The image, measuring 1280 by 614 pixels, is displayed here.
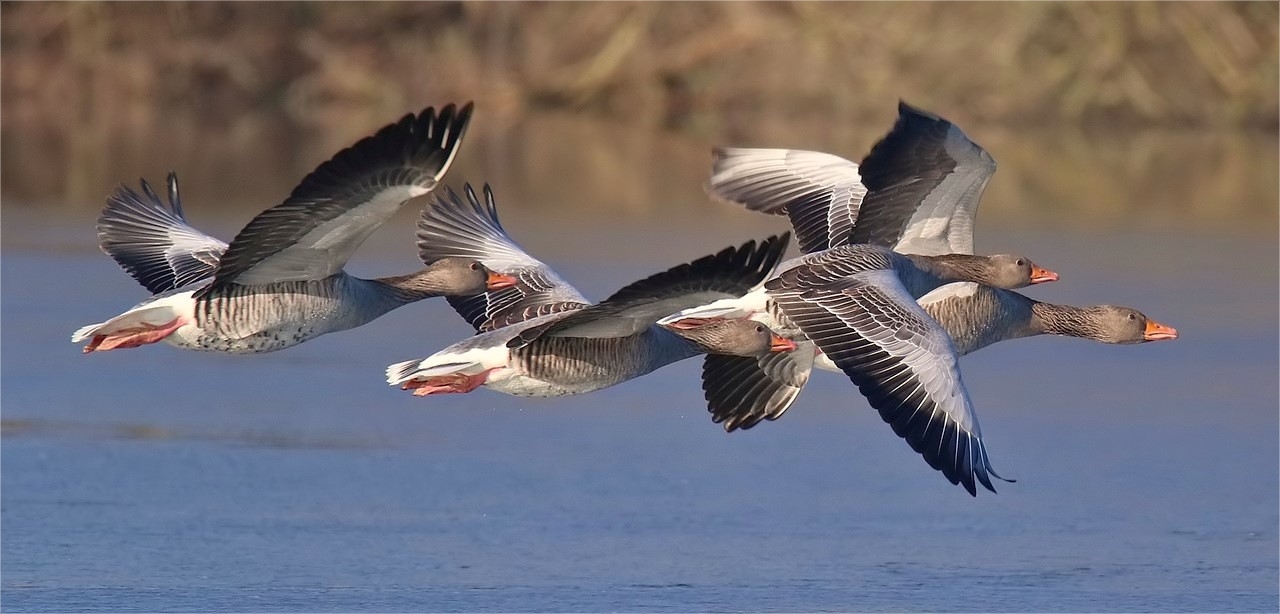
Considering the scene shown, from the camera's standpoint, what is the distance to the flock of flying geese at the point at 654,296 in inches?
286

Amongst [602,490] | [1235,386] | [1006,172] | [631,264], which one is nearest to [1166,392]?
[1235,386]

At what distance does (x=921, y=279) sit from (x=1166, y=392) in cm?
443

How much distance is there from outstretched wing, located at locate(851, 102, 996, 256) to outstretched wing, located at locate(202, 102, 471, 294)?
2291mm

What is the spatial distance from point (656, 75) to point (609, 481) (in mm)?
24539

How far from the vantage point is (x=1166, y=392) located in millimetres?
12477

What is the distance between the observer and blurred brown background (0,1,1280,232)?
30297 millimetres

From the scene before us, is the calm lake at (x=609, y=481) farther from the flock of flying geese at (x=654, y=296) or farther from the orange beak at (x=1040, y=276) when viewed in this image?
the orange beak at (x=1040, y=276)

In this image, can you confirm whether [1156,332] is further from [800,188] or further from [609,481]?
[609,481]

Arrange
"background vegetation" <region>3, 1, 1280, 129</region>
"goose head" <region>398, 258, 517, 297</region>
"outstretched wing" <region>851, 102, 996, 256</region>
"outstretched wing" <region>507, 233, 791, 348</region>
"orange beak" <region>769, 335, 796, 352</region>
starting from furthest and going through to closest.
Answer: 1. "background vegetation" <region>3, 1, 1280, 129</region>
2. "outstretched wing" <region>851, 102, 996, 256</region>
3. "goose head" <region>398, 258, 517, 297</region>
4. "orange beak" <region>769, 335, 796, 352</region>
5. "outstretched wing" <region>507, 233, 791, 348</region>

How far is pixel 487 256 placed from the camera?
9.71 m

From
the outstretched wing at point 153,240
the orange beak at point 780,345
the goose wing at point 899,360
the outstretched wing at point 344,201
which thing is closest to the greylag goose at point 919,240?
the orange beak at point 780,345

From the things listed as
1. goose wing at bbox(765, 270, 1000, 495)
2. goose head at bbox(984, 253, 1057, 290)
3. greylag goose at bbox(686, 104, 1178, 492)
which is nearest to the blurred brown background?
greylag goose at bbox(686, 104, 1178, 492)

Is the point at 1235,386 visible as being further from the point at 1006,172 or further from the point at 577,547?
the point at 1006,172

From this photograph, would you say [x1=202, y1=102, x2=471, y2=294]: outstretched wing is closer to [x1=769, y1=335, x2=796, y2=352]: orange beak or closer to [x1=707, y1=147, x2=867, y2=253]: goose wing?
[x1=769, y1=335, x2=796, y2=352]: orange beak
